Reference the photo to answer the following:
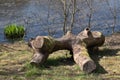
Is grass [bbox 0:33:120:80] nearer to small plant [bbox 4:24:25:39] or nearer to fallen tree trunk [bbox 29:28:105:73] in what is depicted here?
fallen tree trunk [bbox 29:28:105:73]

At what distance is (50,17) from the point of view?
16766 millimetres

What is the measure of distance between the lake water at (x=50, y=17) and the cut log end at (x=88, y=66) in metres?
5.81

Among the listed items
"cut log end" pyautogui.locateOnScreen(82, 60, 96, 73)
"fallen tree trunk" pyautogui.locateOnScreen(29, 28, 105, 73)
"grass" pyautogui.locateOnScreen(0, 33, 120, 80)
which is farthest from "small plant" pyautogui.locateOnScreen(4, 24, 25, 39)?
"cut log end" pyautogui.locateOnScreen(82, 60, 96, 73)

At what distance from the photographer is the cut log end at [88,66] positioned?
7.18 m

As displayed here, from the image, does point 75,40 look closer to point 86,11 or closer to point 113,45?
point 113,45

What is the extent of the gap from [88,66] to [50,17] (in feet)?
31.8

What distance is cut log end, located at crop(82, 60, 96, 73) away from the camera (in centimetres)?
718

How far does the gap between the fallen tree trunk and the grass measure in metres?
0.15

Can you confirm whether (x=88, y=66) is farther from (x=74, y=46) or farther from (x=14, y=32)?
(x=14, y=32)

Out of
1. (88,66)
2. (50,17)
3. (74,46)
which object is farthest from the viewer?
(50,17)

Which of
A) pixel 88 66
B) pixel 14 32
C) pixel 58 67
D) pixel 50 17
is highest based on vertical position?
pixel 88 66

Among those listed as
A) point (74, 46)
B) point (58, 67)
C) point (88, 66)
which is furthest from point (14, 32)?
point (88, 66)

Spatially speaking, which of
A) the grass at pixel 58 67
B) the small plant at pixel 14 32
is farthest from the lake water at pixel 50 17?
the grass at pixel 58 67

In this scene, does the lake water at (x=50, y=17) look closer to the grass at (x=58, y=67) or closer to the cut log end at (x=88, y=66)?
the grass at (x=58, y=67)
